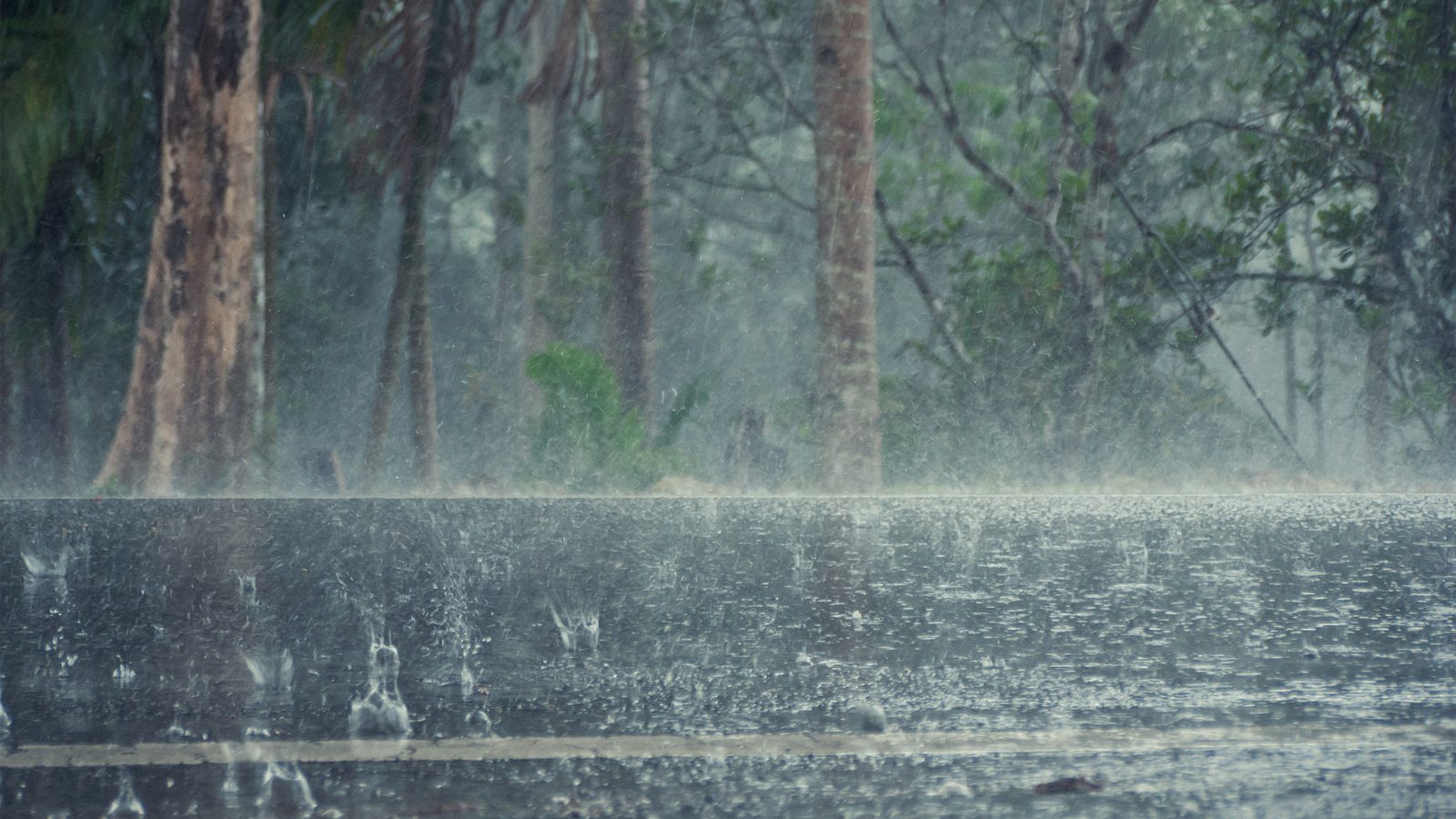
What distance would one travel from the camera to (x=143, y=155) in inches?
630

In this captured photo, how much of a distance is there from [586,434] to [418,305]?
7081 millimetres

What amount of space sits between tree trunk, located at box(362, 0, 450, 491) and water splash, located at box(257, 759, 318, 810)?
12.6 m

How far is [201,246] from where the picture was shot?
9992mm

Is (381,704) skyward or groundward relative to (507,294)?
groundward

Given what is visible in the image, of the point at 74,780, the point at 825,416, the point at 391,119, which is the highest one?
the point at 391,119

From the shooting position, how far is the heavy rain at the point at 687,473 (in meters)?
2.19

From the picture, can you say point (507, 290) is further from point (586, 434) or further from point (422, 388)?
point (586, 434)

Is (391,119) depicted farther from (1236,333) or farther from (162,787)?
(1236,333)

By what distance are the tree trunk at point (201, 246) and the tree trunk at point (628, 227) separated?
22.7ft

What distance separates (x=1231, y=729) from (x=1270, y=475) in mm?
6642

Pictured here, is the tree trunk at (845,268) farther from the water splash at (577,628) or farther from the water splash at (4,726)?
the water splash at (4,726)

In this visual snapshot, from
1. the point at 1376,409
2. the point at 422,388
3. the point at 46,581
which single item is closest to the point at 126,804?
the point at 46,581

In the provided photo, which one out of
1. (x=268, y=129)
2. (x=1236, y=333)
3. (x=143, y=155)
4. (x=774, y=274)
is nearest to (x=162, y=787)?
(x=268, y=129)

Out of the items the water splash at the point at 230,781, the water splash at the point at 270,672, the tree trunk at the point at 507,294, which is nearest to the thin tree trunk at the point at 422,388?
the tree trunk at the point at 507,294
